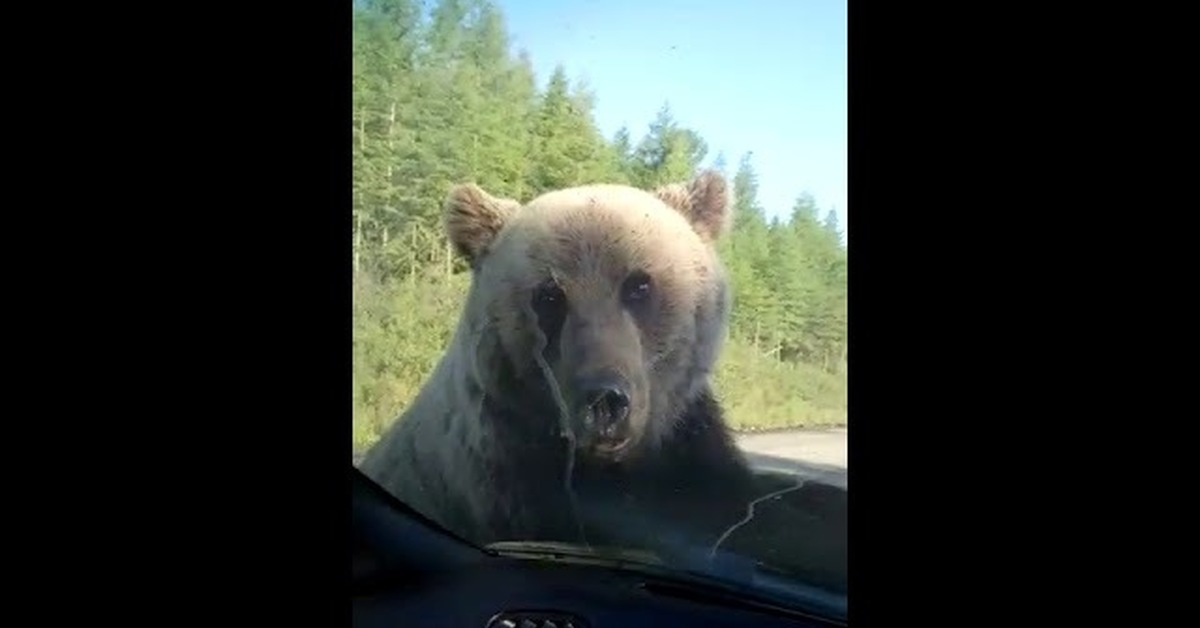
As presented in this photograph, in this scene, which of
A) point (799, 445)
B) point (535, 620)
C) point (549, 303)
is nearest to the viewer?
point (535, 620)

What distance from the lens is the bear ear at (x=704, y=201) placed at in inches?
120

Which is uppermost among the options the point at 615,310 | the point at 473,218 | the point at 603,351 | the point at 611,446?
the point at 473,218

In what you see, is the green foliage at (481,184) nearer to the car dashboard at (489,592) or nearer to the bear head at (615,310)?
the bear head at (615,310)

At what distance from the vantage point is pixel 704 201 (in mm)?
3082

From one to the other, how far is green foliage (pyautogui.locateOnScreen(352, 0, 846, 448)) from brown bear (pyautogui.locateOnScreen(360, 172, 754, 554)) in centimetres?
6

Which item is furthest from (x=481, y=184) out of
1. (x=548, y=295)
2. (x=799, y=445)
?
(x=799, y=445)

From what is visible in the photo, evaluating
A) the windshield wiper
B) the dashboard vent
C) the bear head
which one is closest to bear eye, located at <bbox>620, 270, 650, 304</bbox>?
the bear head

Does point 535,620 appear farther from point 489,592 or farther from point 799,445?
point 799,445

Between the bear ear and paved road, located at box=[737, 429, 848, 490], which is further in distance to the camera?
the bear ear

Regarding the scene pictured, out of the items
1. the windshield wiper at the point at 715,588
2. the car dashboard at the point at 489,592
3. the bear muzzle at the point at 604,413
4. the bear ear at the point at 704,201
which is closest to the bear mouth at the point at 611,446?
the bear muzzle at the point at 604,413

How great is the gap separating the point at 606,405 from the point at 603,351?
15 centimetres

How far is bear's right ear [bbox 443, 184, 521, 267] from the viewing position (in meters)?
3.24

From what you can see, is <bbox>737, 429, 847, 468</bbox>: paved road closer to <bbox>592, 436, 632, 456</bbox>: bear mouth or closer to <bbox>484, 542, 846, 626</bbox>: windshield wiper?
<bbox>592, 436, 632, 456</bbox>: bear mouth
